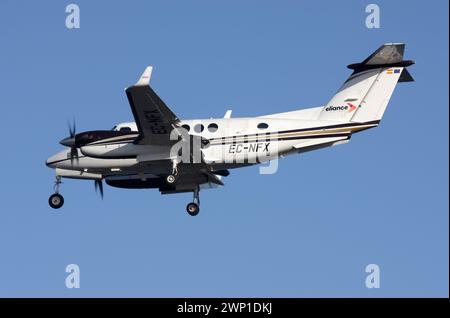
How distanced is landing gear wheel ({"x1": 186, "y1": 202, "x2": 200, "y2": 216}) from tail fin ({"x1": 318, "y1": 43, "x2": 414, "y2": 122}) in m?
Result: 6.60

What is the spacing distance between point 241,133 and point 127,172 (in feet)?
18.2

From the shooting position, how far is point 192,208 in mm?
40281

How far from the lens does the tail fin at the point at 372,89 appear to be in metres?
38.6

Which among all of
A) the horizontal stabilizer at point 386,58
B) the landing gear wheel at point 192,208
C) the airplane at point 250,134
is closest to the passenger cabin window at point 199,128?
the airplane at point 250,134

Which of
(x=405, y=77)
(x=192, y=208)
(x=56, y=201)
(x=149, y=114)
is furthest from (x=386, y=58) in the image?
(x=56, y=201)

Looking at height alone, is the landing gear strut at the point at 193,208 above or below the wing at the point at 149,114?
below

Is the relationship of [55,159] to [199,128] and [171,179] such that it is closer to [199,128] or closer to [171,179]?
[171,179]

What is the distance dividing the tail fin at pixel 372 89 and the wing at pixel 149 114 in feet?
21.4

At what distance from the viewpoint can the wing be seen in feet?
116

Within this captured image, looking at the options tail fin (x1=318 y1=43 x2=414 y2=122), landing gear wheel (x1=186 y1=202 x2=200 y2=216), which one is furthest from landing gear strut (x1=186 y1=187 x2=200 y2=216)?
tail fin (x1=318 y1=43 x2=414 y2=122)

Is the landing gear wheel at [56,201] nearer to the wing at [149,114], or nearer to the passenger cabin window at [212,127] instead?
the wing at [149,114]

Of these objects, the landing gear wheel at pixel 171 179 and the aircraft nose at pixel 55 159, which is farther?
the aircraft nose at pixel 55 159
